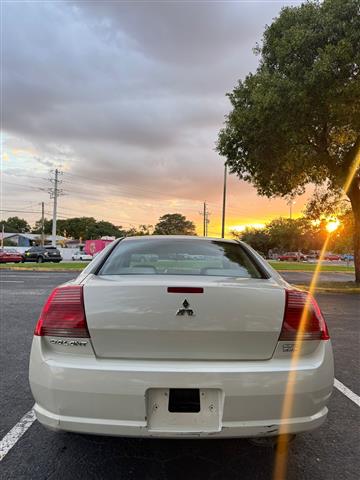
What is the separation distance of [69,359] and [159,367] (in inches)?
20.7

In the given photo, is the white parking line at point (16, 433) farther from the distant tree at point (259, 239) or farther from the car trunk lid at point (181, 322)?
the distant tree at point (259, 239)

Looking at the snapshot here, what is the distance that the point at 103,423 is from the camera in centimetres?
236

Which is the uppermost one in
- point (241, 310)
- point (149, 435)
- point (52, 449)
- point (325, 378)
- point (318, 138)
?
point (318, 138)

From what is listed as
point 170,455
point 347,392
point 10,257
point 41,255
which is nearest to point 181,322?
point 170,455

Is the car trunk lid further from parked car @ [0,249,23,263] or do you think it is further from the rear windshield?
parked car @ [0,249,23,263]

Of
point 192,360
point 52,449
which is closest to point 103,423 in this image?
point 192,360

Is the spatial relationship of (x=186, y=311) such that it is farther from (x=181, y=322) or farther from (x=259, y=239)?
(x=259, y=239)

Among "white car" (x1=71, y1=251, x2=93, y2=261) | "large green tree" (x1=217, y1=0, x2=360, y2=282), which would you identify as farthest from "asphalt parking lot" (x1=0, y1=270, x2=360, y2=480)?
"white car" (x1=71, y1=251, x2=93, y2=261)

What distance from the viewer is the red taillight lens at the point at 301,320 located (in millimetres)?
2578

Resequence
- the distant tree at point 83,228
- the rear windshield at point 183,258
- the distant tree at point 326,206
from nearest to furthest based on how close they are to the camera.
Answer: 1. the rear windshield at point 183,258
2. the distant tree at point 326,206
3. the distant tree at point 83,228

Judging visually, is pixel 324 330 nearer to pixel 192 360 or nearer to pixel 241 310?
pixel 241 310

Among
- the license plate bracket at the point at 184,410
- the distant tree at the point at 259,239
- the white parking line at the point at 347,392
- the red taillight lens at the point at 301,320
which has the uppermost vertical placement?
Answer: the distant tree at the point at 259,239

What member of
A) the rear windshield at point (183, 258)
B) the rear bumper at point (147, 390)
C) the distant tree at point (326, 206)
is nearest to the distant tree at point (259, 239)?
the distant tree at point (326, 206)

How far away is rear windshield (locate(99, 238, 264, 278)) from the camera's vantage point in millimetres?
3419
